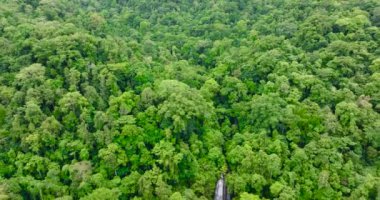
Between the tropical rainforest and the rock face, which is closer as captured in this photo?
the tropical rainforest

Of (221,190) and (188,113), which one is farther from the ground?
(188,113)

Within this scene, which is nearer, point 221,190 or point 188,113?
point 221,190

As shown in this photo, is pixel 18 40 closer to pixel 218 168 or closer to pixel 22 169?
pixel 22 169

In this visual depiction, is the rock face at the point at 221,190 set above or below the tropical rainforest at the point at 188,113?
below

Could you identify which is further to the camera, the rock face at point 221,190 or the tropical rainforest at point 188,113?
the rock face at point 221,190

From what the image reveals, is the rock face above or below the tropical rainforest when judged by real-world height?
below
